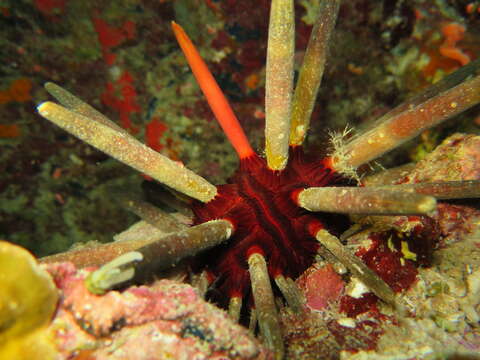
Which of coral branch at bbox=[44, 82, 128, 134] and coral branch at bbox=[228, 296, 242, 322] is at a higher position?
coral branch at bbox=[44, 82, 128, 134]

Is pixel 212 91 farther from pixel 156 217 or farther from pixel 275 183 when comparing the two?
pixel 156 217

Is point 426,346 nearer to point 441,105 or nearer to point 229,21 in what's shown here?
point 441,105

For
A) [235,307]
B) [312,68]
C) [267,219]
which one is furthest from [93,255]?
[312,68]

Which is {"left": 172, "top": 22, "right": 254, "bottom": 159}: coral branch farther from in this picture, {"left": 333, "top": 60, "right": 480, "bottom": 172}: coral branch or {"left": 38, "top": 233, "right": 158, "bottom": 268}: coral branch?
{"left": 38, "top": 233, "right": 158, "bottom": 268}: coral branch

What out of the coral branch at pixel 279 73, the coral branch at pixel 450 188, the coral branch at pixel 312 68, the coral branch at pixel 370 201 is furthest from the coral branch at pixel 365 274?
the coral branch at pixel 312 68

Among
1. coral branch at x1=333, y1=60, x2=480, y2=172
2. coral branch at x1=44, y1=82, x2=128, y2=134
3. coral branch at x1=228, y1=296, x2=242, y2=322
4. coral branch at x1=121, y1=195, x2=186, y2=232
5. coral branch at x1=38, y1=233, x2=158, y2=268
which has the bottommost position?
coral branch at x1=121, y1=195, x2=186, y2=232

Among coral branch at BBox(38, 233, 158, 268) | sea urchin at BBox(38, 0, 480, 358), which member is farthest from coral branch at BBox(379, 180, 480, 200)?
coral branch at BBox(38, 233, 158, 268)

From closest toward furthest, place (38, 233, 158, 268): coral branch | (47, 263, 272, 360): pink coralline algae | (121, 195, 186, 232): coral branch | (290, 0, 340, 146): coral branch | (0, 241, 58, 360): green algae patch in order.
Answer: (0, 241, 58, 360): green algae patch → (47, 263, 272, 360): pink coralline algae → (38, 233, 158, 268): coral branch → (290, 0, 340, 146): coral branch → (121, 195, 186, 232): coral branch

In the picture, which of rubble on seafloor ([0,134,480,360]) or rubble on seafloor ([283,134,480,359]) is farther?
rubble on seafloor ([283,134,480,359])
